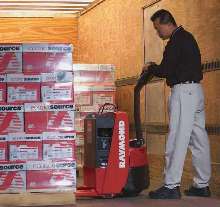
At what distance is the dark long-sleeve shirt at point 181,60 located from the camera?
737 cm

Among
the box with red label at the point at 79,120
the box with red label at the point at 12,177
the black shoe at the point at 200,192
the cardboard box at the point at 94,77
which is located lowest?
the black shoe at the point at 200,192

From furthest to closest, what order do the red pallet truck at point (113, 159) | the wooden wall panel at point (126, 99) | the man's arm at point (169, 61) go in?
the wooden wall panel at point (126, 99) → the red pallet truck at point (113, 159) → the man's arm at point (169, 61)

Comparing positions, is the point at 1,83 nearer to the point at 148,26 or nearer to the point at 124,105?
the point at 148,26

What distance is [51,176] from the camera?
723cm

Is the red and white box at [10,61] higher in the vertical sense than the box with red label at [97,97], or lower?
higher

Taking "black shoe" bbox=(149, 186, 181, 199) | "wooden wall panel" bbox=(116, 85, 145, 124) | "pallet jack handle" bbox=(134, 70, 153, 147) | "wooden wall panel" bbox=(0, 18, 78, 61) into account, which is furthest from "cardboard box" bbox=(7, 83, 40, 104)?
"wooden wall panel" bbox=(0, 18, 78, 61)

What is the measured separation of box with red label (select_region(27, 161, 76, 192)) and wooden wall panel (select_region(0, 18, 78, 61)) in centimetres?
773

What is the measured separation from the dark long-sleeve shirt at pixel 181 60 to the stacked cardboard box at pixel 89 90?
339 cm

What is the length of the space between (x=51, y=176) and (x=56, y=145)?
1.14 ft

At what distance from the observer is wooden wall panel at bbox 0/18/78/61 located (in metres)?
14.6

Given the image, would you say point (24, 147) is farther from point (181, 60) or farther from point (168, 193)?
point (181, 60)

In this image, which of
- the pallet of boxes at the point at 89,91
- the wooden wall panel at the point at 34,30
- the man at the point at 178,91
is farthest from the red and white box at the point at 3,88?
the wooden wall panel at the point at 34,30

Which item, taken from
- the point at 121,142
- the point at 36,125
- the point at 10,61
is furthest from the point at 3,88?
the point at 121,142

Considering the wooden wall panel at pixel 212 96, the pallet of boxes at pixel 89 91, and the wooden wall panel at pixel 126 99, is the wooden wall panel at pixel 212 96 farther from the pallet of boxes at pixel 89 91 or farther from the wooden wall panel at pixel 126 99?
the wooden wall panel at pixel 126 99
